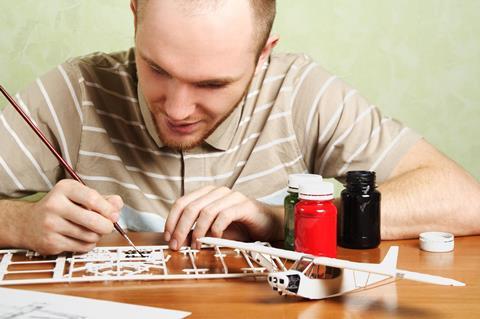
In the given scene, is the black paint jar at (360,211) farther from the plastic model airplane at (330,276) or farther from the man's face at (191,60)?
the man's face at (191,60)

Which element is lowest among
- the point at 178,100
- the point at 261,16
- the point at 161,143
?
the point at 161,143

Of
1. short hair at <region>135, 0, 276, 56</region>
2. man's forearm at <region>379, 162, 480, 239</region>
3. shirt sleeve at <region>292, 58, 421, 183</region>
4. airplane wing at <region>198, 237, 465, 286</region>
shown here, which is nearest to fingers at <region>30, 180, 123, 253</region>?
airplane wing at <region>198, 237, 465, 286</region>

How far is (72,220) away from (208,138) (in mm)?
496

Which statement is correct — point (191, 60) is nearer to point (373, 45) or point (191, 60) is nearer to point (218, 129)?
point (218, 129)

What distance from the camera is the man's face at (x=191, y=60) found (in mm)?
1348

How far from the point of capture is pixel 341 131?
5.51 feet

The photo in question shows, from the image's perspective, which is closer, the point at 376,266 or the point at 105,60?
the point at 376,266

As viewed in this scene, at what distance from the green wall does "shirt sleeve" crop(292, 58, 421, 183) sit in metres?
0.49

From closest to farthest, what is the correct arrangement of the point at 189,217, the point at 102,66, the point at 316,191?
the point at 316,191, the point at 189,217, the point at 102,66

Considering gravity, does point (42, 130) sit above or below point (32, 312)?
above

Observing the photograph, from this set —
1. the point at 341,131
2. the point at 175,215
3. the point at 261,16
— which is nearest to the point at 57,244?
the point at 175,215

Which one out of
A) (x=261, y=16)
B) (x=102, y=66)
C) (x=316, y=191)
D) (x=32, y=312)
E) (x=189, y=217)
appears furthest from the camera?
(x=102, y=66)

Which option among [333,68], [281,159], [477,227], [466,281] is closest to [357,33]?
[333,68]

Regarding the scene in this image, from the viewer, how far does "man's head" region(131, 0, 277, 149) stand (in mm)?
1348
